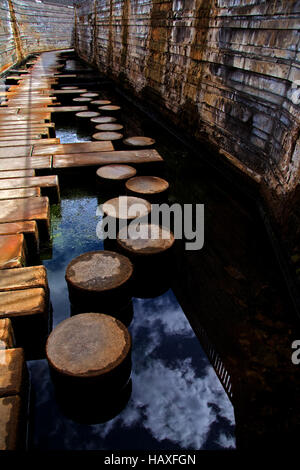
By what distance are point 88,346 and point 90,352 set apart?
6 centimetres

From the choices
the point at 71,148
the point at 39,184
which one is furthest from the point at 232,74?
the point at 39,184

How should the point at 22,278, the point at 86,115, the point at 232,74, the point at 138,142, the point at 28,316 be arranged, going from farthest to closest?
the point at 86,115
the point at 138,142
the point at 232,74
the point at 22,278
the point at 28,316

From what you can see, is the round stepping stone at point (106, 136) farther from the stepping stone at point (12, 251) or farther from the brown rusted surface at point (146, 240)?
the stepping stone at point (12, 251)

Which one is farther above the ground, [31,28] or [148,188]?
[31,28]

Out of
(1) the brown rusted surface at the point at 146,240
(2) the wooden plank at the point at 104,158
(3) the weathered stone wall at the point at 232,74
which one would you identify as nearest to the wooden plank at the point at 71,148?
(2) the wooden plank at the point at 104,158

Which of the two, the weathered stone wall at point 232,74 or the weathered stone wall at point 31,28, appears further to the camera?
the weathered stone wall at point 31,28

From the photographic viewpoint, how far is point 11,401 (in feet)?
5.97

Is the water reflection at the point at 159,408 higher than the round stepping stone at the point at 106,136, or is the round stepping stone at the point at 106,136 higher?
the round stepping stone at the point at 106,136

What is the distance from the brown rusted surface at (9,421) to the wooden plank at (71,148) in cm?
495

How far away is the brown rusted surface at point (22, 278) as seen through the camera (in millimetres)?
2652

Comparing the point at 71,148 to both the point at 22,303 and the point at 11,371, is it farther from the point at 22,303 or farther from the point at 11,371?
the point at 11,371

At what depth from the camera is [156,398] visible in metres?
2.35

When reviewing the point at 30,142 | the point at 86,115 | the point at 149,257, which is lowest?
the point at 149,257

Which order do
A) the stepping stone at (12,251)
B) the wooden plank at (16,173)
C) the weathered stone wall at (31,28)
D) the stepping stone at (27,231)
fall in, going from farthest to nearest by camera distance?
the weathered stone wall at (31,28) → the wooden plank at (16,173) → the stepping stone at (27,231) → the stepping stone at (12,251)
